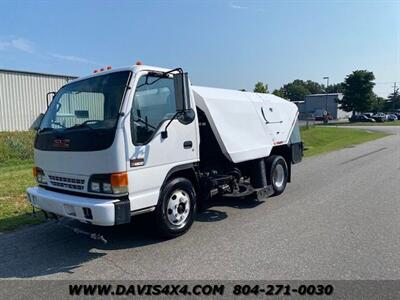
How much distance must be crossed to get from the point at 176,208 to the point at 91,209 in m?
1.37

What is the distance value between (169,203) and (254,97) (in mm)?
3534

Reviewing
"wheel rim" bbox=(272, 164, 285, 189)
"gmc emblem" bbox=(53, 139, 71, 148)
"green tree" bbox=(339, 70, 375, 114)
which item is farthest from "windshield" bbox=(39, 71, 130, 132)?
"green tree" bbox=(339, 70, 375, 114)

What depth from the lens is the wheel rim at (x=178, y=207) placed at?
206 inches

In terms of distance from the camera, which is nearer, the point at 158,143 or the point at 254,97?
the point at 158,143

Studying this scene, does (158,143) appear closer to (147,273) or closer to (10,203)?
(147,273)

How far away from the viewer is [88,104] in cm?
503

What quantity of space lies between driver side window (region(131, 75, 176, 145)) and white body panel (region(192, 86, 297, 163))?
0.95 metres

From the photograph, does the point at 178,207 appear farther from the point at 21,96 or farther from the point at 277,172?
the point at 21,96

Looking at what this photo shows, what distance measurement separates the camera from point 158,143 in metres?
4.99

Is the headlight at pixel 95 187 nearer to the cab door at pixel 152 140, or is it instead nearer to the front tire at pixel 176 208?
the cab door at pixel 152 140

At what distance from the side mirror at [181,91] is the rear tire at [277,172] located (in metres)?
3.21

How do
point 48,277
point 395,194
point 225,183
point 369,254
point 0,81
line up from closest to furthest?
point 48,277 < point 369,254 < point 225,183 < point 395,194 < point 0,81

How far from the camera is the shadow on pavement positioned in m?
4.38

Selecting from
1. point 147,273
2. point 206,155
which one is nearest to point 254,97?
point 206,155
